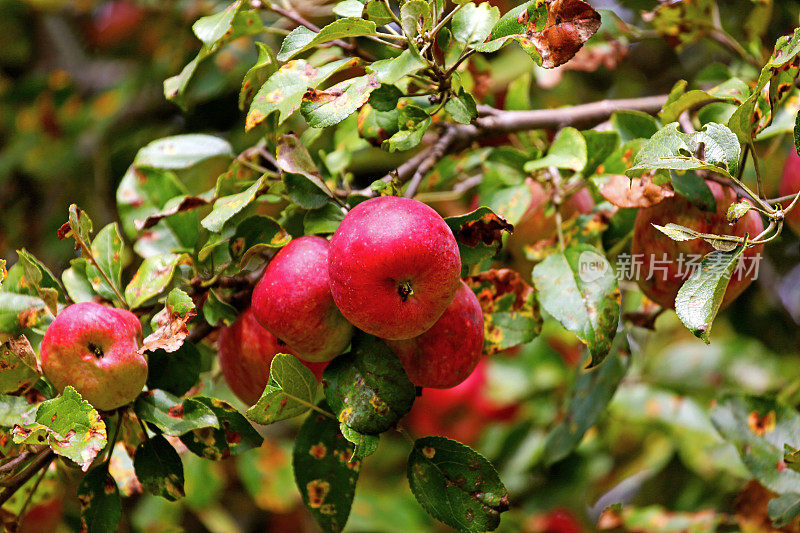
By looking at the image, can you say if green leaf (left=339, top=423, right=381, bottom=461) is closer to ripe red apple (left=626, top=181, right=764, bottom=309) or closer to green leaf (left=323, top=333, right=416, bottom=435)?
green leaf (left=323, top=333, right=416, bottom=435)

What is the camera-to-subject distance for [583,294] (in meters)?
0.77

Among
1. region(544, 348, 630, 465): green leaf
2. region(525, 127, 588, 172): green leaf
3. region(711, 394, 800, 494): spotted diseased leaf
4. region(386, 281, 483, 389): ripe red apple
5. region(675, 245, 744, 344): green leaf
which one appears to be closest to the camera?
region(675, 245, 744, 344): green leaf

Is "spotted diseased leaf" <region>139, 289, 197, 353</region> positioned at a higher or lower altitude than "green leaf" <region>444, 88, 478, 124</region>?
lower

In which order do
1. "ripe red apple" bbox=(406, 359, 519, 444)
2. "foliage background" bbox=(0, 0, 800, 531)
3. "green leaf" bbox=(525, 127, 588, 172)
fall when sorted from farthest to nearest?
"ripe red apple" bbox=(406, 359, 519, 444) → "foliage background" bbox=(0, 0, 800, 531) → "green leaf" bbox=(525, 127, 588, 172)

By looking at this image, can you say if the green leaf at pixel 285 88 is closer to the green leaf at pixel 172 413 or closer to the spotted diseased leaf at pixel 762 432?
the green leaf at pixel 172 413

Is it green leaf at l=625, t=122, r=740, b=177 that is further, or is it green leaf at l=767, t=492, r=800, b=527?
green leaf at l=767, t=492, r=800, b=527

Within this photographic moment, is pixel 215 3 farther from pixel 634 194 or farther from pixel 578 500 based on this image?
pixel 578 500

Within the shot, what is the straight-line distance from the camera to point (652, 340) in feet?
5.72

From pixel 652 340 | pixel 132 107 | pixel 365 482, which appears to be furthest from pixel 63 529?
pixel 652 340

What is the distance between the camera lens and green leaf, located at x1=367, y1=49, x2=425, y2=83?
67 cm

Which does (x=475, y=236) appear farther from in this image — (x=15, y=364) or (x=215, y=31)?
(x=15, y=364)

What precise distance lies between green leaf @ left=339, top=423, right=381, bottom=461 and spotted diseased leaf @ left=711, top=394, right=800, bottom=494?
568mm

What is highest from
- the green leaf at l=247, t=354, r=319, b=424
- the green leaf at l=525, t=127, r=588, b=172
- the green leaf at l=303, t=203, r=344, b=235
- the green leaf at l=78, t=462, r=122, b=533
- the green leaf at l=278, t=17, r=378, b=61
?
the green leaf at l=278, t=17, r=378, b=61

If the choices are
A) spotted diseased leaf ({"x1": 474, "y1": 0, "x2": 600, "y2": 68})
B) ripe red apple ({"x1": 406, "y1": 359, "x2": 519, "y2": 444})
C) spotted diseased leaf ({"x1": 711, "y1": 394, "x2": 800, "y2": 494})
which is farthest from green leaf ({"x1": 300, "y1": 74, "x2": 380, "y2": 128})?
ripe red apple ({"x1": 406, "y1": 359, "x2": 519, "y2": 444})
